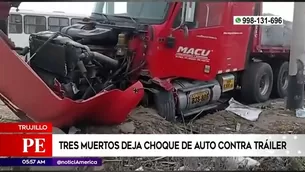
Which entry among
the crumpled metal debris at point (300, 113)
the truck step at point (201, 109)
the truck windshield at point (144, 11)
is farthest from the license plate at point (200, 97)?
the crumpled metal debris at point (300, 113)

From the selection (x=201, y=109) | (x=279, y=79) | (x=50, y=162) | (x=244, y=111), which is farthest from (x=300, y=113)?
(x=50, y=162)

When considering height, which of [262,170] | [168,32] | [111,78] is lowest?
[262,170]

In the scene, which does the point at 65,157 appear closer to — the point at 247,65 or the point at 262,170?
the point at 262,170

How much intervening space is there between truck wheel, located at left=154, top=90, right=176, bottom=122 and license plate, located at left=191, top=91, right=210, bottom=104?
0.52 meters

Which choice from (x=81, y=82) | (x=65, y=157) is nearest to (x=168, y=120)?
(x=81, y=82)

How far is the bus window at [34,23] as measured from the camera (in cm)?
935

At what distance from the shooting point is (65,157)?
297cm

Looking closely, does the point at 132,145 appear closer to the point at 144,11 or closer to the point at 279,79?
the point at 144,11

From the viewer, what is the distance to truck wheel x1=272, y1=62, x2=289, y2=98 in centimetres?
736

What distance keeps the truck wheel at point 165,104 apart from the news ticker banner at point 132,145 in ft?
4.69

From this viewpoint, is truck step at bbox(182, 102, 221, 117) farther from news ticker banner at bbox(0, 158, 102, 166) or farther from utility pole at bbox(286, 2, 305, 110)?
news ticker banner at bbox(0, 158, 102, 166)

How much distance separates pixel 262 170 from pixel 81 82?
6.28 feet

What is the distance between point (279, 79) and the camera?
7.39 m

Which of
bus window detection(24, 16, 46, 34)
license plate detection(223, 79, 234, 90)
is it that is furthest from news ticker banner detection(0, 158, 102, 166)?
bus window detection(24, 16, 46, 34)
